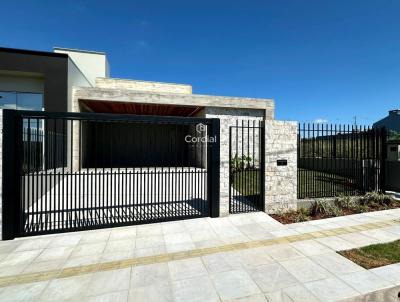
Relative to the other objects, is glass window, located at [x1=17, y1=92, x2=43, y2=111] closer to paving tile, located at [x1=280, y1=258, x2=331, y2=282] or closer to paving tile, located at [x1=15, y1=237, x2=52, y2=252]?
paving tile, located at [x1=15, y1=237, x2=52, y2=252]

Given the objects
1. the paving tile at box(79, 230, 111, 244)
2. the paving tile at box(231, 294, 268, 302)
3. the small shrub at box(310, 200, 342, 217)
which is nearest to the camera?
the paving tile at box(231, 294, 268, 302)

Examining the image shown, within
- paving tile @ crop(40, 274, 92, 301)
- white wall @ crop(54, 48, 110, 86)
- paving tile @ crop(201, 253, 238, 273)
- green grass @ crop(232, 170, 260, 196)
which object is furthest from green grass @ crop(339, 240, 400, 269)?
white wall @ crop(54, 48, 110, 86)

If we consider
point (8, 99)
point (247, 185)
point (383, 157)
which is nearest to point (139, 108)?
point (8, 99)

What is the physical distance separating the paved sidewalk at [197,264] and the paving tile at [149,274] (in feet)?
0.05

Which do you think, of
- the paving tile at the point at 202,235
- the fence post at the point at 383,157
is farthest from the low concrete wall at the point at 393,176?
the paving tile at the point at 202,235

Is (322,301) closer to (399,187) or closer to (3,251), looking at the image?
(3,251)

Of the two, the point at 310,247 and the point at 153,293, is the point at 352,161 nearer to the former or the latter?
the point at 310,247

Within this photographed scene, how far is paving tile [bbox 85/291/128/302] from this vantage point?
9.75ft

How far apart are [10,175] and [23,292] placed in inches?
100

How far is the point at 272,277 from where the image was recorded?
3465 millimetres

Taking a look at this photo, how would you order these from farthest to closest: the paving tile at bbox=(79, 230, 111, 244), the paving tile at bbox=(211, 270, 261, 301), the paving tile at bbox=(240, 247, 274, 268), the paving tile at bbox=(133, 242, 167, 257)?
the paving tile at bbox=(79, 230, 111, 244)
the paving tile at bbox=(133, 242, 167, 257)
the paving tile at bbox=(240, 247, 274, 268)
the paving tile at bbox=(211, 270, 261, 301)

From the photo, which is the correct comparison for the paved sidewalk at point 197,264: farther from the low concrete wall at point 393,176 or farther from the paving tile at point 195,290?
the low concrete wall at point 393,176

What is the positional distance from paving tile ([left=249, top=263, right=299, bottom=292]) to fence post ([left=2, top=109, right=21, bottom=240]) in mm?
4858

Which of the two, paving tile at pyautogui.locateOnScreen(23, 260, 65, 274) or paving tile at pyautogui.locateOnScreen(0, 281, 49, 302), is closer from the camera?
paving tile at pyautogui.locateOnScreen(0, 281, 49, 302)
